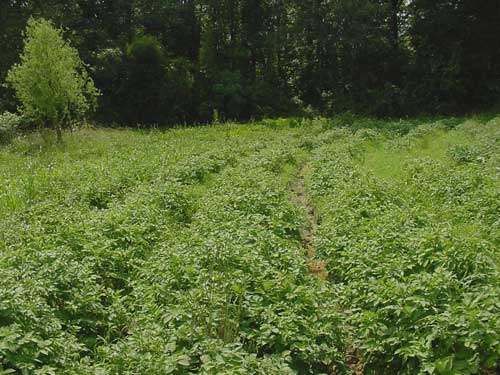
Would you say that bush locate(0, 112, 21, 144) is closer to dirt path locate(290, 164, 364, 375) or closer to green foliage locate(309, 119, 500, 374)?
dirt path locate(290, 164, 364, 375)

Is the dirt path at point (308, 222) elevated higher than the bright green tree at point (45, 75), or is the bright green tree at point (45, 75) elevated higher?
the bright green tree at point (45, 75)

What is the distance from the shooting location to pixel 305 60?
1491 inches

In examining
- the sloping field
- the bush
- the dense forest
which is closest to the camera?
the sloping field

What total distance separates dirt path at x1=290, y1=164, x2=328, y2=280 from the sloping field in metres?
0.05

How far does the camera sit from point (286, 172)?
13719 mm

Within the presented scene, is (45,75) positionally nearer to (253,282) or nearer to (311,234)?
(311,234)

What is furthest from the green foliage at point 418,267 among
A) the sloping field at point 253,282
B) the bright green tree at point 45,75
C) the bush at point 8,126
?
the bush at point 8,126

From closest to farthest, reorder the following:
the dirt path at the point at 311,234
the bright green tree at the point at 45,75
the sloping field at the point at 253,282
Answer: the sloping field at the point at 253,282 → the dirt path at the point at 311,234 → the bright green tree at the point at 45,75

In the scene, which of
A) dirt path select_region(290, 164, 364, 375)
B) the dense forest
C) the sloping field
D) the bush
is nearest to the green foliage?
the sloping field

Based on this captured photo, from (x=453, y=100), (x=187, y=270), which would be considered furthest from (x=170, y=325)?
(x=453, y=100)

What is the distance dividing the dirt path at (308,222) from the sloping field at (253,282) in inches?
2.0

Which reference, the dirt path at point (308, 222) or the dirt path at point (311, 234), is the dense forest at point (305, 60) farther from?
the dirt path at point (311, 234)

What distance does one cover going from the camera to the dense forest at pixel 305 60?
1254 inches

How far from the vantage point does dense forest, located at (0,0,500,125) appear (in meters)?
31.9
